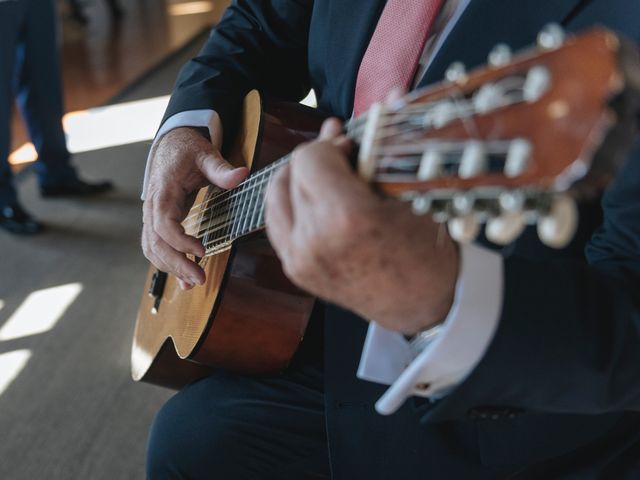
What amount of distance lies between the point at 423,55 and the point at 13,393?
133 cm

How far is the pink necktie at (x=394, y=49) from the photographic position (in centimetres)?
93

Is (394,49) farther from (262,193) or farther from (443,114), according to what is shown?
(443,114)

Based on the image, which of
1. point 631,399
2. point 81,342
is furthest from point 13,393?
point 631,399

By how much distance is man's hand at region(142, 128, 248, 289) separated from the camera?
3.30 ft

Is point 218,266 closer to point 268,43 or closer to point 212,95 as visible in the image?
point 212,95

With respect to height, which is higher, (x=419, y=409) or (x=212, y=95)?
(x=212, y=95)

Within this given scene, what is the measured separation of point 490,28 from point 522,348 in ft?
1.47

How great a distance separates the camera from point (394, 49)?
3.15 ft

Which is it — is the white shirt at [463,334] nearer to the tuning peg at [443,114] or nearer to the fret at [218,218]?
the tuning peg at [443,114]

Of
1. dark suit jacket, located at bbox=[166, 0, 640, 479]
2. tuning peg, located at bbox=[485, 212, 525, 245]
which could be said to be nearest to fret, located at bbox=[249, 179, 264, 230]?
dark suit jacket, located at bbox=[166, 0, 640, 479]

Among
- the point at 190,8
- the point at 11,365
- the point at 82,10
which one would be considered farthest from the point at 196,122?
the point at 190,8

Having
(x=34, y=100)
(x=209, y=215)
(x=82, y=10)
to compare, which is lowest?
(x=82, y=10)

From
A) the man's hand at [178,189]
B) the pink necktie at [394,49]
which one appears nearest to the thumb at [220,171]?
the man's hand at [178,189]

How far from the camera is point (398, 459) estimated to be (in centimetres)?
85
